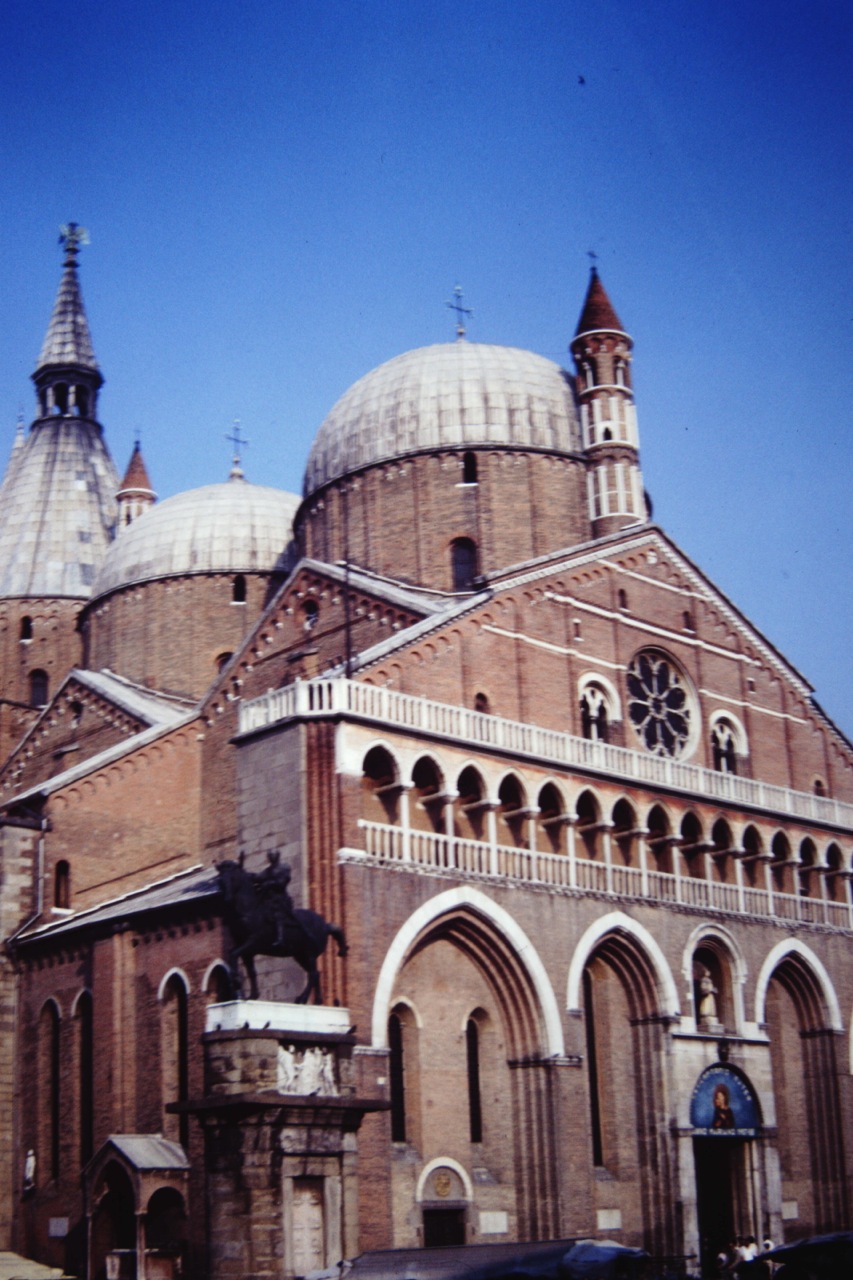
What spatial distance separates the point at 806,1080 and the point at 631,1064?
19.8 ft

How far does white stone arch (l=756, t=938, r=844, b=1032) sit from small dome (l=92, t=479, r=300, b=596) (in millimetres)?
15976

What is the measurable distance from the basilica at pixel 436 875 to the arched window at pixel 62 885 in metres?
0.07

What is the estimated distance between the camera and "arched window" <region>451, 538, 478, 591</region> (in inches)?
1492

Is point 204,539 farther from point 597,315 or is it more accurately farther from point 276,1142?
point 276,1142

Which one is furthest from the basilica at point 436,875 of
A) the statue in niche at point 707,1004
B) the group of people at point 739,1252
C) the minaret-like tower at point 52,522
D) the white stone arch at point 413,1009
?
the minaret-like tower at point 52,522

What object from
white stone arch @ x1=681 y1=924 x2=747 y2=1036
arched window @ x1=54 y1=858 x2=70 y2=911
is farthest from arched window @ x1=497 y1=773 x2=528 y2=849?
arched window @ x1=54 y1=858 x2=70 y2=911

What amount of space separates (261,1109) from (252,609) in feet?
69.9

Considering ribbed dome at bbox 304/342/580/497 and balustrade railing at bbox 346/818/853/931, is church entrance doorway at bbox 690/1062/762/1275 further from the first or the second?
ribbed dome at bbox 304/342/580/497

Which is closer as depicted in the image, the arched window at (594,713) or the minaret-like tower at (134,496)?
the arched window at (594,713)

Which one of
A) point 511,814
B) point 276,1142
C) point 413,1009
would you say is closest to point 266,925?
point 276,1142

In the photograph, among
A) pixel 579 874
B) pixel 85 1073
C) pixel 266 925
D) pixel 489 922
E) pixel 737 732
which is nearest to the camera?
pixel 266 925

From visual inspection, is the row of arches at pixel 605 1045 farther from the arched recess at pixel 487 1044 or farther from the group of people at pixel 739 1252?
the group of people at pixel 739 1252

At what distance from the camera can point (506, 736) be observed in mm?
30922

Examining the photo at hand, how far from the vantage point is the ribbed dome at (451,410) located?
3900cm
